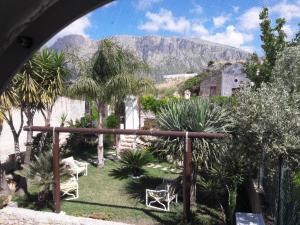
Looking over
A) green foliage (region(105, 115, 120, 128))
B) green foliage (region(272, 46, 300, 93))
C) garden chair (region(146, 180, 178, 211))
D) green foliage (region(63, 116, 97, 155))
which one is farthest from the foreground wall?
green foliage (region(272, 46, 300, 93))

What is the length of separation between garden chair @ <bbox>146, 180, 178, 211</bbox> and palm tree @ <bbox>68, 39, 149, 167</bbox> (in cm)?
555

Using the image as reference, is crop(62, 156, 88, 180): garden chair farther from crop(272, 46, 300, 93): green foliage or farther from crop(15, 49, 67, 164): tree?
crop(272, 46, 300, 93): green foliage

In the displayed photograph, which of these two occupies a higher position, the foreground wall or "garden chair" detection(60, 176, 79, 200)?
the foreground wall

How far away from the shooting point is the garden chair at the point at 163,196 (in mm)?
10367

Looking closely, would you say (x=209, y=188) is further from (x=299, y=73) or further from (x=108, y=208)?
(x=299, y=73)

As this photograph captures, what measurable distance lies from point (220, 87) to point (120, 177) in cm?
2961

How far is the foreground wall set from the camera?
51.4ft

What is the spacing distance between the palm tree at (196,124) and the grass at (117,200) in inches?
64.6

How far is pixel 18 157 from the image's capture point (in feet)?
45.0

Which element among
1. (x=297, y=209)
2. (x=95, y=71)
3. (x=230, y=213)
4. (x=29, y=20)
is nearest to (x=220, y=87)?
(x=95, y=71)

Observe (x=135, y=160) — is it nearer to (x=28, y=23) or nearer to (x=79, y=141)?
(x=79, y=141)

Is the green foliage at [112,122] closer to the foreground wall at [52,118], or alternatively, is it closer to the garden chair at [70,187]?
the foreground wall at [52,118]

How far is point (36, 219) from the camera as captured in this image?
334 inches

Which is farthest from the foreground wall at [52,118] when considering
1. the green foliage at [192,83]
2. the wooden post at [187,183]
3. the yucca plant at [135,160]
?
the green foliage at [192,83]
